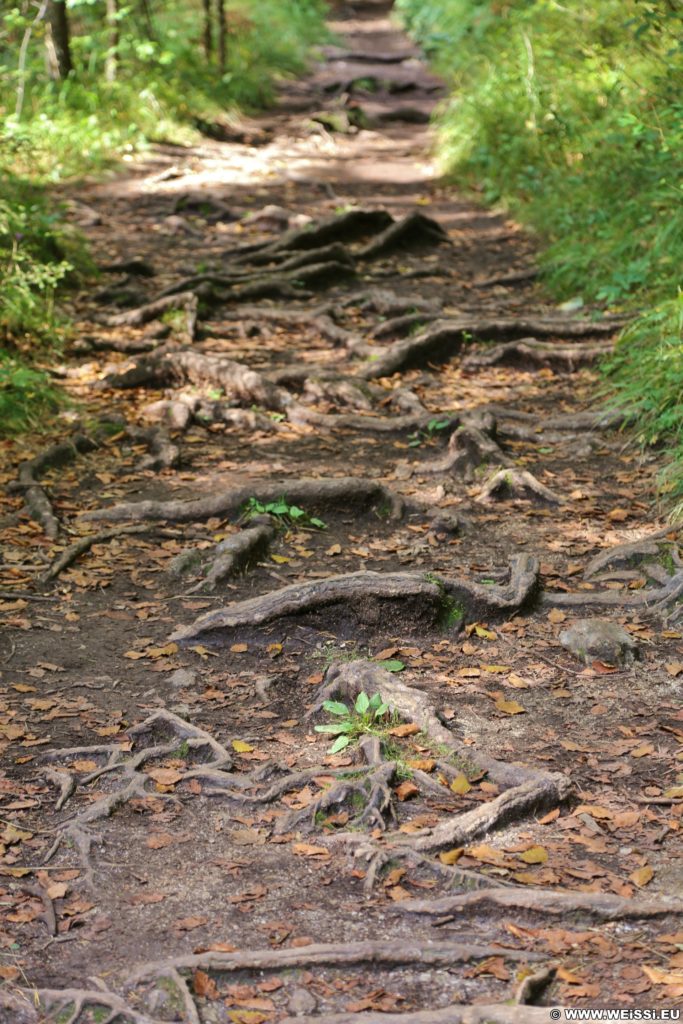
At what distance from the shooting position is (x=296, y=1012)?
10.9ft

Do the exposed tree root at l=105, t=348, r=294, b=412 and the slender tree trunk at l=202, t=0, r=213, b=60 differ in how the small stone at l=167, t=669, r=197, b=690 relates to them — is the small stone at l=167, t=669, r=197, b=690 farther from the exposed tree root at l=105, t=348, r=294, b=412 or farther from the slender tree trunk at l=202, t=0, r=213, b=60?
the slender tree trunk at l=202, t=0, r=213, b=60

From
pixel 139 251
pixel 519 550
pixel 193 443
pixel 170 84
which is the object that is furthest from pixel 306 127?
pixel 519 550

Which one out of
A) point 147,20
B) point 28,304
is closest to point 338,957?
point 28,304

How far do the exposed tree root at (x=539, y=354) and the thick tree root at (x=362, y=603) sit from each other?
4.08 m

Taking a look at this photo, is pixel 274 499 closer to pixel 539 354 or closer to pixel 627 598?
pixel 627 598

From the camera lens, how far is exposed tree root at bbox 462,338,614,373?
360 inches

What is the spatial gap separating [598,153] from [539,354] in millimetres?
3775

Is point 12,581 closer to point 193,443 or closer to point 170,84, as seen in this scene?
point 193,443

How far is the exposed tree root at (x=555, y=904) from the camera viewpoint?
3631 mm

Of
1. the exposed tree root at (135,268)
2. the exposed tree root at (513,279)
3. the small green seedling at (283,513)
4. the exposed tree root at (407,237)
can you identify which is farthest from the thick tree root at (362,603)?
the exposed tree root at (407,237)

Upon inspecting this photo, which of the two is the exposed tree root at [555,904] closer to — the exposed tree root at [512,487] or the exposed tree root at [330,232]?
the exposed tree root at [512,487]

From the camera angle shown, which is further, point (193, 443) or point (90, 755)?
point (193, 443)

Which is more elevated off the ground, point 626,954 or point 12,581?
point 626,954

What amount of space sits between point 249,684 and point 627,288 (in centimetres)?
579
